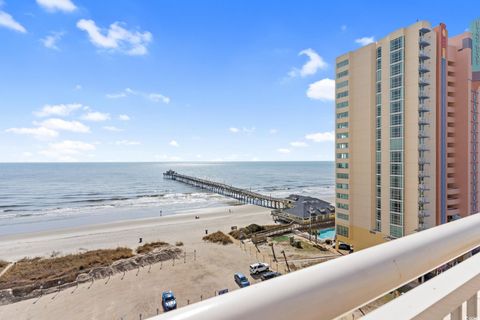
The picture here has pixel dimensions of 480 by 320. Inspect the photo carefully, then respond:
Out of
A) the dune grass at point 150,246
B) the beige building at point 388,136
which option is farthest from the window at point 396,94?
the dune grass at point 150,246

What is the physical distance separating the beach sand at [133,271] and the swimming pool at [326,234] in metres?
8.78

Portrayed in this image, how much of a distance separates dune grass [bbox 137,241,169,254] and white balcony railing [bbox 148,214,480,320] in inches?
1070

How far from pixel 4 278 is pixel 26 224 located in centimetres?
2150

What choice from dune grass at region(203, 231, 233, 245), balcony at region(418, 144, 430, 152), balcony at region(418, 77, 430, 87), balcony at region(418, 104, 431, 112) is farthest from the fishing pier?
balcony at region(418, 77, 430, 87)

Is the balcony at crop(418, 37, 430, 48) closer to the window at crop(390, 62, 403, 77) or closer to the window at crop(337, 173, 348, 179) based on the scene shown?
the window at crop(390, 62, 403, 77)

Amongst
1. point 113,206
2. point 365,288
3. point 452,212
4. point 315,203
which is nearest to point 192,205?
point 113,206

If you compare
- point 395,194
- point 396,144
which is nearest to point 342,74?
point 396,144

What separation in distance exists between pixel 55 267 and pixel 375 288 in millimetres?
27446

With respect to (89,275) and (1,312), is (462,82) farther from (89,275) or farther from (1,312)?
(1,312)

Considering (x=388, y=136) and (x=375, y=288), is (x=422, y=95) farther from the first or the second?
(x=375, y=288)

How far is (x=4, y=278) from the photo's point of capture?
20.2m

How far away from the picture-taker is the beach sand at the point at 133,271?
1565cm

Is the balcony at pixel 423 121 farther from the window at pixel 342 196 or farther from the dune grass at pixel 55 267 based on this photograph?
the dune grass at pixel 55 267

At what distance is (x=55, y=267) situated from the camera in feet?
72.4
